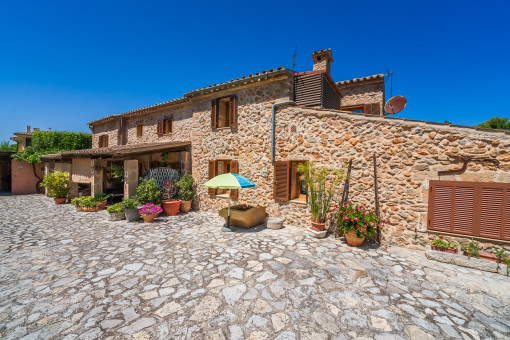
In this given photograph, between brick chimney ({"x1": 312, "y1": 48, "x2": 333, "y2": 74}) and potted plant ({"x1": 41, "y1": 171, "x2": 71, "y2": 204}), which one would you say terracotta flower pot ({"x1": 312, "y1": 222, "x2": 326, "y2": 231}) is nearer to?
brick chimney ({"x1": 312, "y1": 48, "x2": 333, "y2": 74})

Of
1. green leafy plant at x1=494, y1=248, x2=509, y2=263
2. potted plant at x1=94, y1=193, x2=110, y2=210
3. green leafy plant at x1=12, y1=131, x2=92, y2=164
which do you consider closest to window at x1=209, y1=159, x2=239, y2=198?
potted plant at x1=94, y1=193, x2=110, y2=210

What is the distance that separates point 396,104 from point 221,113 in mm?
7111

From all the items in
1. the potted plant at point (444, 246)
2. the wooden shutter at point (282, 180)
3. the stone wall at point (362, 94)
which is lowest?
the potted plant at point (444, 246)

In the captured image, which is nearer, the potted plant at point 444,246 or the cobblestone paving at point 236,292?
the cobblestone paving at point 236,292

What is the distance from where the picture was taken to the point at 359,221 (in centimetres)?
586

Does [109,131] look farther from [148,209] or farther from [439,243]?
[439,243]

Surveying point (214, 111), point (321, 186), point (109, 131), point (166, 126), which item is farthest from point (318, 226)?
point (109, 131)

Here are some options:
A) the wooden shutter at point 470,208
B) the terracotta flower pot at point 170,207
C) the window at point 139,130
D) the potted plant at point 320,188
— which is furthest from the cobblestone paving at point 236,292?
the window at point 139,130

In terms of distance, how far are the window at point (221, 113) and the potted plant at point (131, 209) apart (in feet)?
15.3

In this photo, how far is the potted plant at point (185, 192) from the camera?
981cm

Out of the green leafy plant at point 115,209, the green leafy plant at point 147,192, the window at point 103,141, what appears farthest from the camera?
the window at point 103,141

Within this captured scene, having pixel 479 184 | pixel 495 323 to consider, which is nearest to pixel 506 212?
pixel 479 184

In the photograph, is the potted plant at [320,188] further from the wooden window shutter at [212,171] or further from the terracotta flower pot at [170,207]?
the terracotta flower pot at [170,207]

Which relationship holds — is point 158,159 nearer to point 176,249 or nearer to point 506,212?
point 176,249
